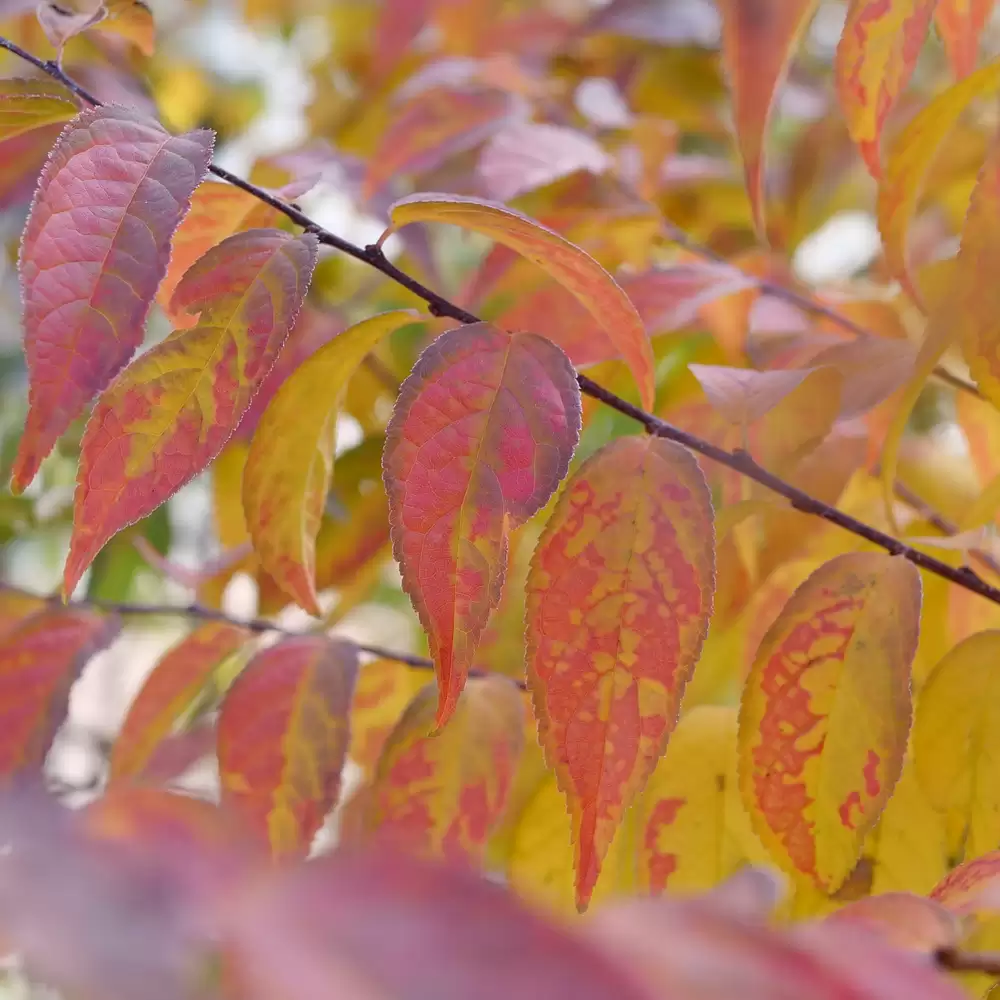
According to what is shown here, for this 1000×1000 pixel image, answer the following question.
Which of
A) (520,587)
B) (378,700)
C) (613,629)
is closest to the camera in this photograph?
(613,629)

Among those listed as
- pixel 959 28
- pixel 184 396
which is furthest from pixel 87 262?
pixel 959 28

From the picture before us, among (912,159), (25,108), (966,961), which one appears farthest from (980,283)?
(25,108)

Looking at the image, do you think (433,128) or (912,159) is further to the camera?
(433,128)

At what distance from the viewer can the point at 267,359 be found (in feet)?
1.06

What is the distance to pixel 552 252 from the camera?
0.34 m

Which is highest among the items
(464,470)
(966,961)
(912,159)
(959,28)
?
(959,28)

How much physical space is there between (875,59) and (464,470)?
25cm

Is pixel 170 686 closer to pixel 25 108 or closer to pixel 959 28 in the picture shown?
pixel 25 108

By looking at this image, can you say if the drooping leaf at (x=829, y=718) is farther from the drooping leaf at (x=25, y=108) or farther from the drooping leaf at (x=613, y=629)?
the drooping leaf at (x=25, y=108)

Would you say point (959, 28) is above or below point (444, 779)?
above

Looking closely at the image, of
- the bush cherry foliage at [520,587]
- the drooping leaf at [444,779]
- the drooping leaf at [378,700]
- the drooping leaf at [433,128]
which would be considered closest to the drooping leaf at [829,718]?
the bush cherry foliage at [520,587]

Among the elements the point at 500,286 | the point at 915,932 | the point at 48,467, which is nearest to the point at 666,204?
the point at 500,286

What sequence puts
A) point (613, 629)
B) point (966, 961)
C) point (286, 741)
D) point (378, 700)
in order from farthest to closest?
point (378, 700), point (286, 741), point (613, 629), point (966, 961)

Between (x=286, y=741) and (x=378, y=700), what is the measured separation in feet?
0.42
